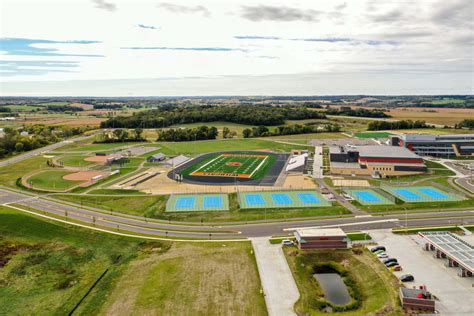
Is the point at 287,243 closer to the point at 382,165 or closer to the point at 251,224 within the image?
the point at 251,224

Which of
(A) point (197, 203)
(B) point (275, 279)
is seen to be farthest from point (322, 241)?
(A) point (197, 203)

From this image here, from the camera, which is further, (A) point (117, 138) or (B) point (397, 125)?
(B) point (397, 125)

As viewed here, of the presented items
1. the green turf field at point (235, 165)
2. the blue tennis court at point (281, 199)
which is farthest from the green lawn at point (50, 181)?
the blue tennis court at point (281, 199)

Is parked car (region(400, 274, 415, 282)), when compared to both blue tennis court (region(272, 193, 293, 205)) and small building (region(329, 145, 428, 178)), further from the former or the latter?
small building (region(329, 145, 428, 178))

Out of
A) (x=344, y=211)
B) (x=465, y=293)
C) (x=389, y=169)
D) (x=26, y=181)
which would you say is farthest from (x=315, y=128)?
(x=465, y=293)

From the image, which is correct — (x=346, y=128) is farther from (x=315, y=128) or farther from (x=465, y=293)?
(x=465, y=293)

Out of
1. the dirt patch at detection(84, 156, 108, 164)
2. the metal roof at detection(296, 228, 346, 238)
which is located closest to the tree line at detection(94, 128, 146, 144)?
the dirt patch at detection(84, 156, 108, 164)
